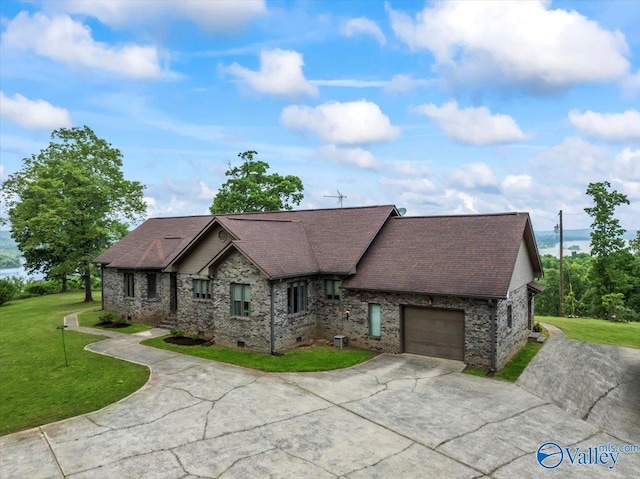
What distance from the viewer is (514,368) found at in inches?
691

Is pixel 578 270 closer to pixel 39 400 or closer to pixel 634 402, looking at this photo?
pixel 634 402

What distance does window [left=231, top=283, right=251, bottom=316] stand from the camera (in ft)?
66.2

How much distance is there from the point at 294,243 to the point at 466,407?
1257 cm

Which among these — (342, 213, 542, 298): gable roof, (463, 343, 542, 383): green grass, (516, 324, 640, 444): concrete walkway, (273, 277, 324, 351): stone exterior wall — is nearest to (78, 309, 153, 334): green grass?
(273, 277, 324, 351): stone exterior wall

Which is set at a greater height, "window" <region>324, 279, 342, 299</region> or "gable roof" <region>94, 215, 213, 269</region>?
"gable roof" <region>94, 215, 213, 269</region>

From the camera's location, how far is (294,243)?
75.6 feet

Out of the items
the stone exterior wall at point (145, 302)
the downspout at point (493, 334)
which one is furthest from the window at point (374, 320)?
the stone exterior wall at point (145, 302)

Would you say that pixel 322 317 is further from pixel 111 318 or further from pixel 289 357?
pixel 111 318

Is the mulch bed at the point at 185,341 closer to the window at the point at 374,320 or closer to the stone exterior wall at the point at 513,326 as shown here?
the window at the point at 374,320

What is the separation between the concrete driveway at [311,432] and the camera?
989 cm

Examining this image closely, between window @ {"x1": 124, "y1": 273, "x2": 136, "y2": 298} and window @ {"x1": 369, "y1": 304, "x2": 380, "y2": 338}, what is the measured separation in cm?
1653

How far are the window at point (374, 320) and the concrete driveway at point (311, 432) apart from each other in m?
3.75

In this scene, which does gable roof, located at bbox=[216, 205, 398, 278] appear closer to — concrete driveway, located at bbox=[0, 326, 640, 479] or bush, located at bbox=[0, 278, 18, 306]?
concrete driveway, located at bbox=[0, 326, 640, 479]

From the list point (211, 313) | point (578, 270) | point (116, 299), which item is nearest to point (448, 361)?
point (211, 313)
